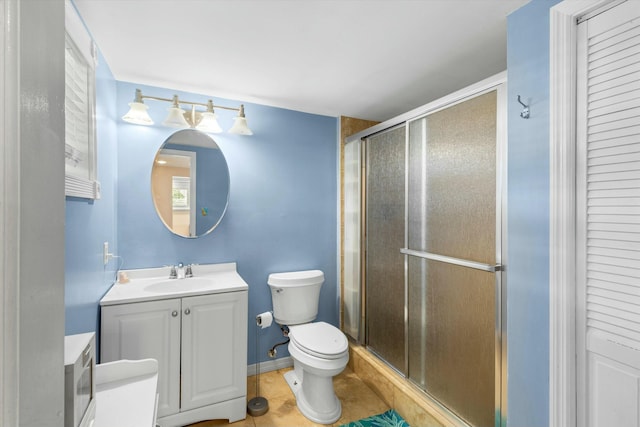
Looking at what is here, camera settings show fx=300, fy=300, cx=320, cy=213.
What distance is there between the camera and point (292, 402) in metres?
2.13

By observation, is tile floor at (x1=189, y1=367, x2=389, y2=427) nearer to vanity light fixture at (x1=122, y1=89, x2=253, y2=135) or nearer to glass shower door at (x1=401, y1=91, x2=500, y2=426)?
glass shower door at (x1=401, y1=91, x2=500, y2=426)

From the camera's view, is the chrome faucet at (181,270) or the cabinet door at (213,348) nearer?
the cabinet door at (213,348)

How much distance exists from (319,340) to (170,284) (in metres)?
1.11

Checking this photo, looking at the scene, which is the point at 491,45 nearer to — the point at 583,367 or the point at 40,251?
the point at 583,367

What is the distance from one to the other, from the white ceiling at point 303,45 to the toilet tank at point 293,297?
4.78ft

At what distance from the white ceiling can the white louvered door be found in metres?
0.45

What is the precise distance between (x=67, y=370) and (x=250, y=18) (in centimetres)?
153

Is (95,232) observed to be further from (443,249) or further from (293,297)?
(443,249)

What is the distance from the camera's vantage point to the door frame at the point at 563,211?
1153 mm

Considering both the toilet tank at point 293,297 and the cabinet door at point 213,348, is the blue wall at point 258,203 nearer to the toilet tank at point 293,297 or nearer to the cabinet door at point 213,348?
the toilet tank at point 293,297

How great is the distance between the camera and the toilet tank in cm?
238

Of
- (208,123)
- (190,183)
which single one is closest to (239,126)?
(208,123)

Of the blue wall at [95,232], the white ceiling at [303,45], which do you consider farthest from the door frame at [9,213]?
the white ceiling at [303,45]

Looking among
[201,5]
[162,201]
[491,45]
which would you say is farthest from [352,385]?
[201,5]
